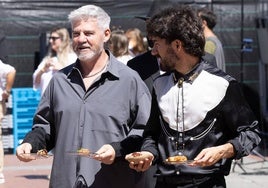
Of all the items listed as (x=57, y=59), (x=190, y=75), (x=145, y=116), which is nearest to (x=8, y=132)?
(x=57, y=59)

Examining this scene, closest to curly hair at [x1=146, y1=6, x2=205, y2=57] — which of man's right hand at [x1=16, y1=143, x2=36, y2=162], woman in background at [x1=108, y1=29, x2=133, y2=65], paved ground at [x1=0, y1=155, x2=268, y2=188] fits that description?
man's right hand at [x1=16, y1=143, x2=36, y2=162]

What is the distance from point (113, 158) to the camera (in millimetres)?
4316

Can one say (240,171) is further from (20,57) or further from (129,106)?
(129,106)

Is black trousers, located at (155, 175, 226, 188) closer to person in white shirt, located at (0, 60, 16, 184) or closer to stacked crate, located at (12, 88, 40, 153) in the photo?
person in white shirt, located at (0, 60, 16, 184)

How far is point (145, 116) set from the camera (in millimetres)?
4559

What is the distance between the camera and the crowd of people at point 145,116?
13.2 feet

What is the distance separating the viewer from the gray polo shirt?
4516 millimetres

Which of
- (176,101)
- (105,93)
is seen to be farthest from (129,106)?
(176,101)

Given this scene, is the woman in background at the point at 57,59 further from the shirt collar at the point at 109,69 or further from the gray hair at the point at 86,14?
the gray hair at the point at 86,14

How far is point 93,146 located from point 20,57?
871cm

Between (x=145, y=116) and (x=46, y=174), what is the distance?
641 centimetres

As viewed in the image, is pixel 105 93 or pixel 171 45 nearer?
pixel 171 45

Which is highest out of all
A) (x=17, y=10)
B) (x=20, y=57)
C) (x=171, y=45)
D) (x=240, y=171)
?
(x=171, y=45)

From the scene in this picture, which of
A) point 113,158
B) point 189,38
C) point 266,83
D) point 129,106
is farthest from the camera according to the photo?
point 266,83
